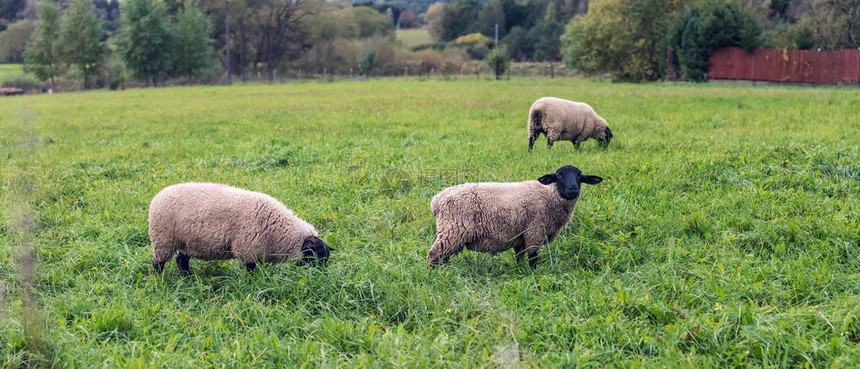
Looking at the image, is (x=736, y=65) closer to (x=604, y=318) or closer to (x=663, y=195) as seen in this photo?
(x=663, y=195)

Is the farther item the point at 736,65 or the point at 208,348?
the point at 736,65

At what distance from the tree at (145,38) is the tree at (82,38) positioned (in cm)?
269

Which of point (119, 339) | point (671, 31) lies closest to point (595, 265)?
point (119, 339)

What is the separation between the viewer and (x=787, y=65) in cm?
3519

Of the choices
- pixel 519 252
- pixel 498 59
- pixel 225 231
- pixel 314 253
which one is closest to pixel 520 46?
pixel 498 59

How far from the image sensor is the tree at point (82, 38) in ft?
163

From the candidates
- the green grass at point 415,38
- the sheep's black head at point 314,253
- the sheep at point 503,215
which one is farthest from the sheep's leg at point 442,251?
the green grass at point 415,38

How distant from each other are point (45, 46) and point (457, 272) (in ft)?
184

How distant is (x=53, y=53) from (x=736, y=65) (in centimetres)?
5564

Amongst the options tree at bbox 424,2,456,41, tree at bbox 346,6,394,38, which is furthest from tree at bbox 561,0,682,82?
tree at bbox 424,2,456,41

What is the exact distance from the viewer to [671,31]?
43.6 m

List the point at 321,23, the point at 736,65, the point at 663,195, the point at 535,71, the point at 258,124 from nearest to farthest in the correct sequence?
the point at 663,195, the point at 258,124, the point at 736,65, the point at 535,71, the point at 321,23

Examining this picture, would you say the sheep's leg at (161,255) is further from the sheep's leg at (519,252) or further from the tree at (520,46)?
the tree at (520,46)

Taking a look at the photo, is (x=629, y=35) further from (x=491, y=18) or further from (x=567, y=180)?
(x=491, y=18)
